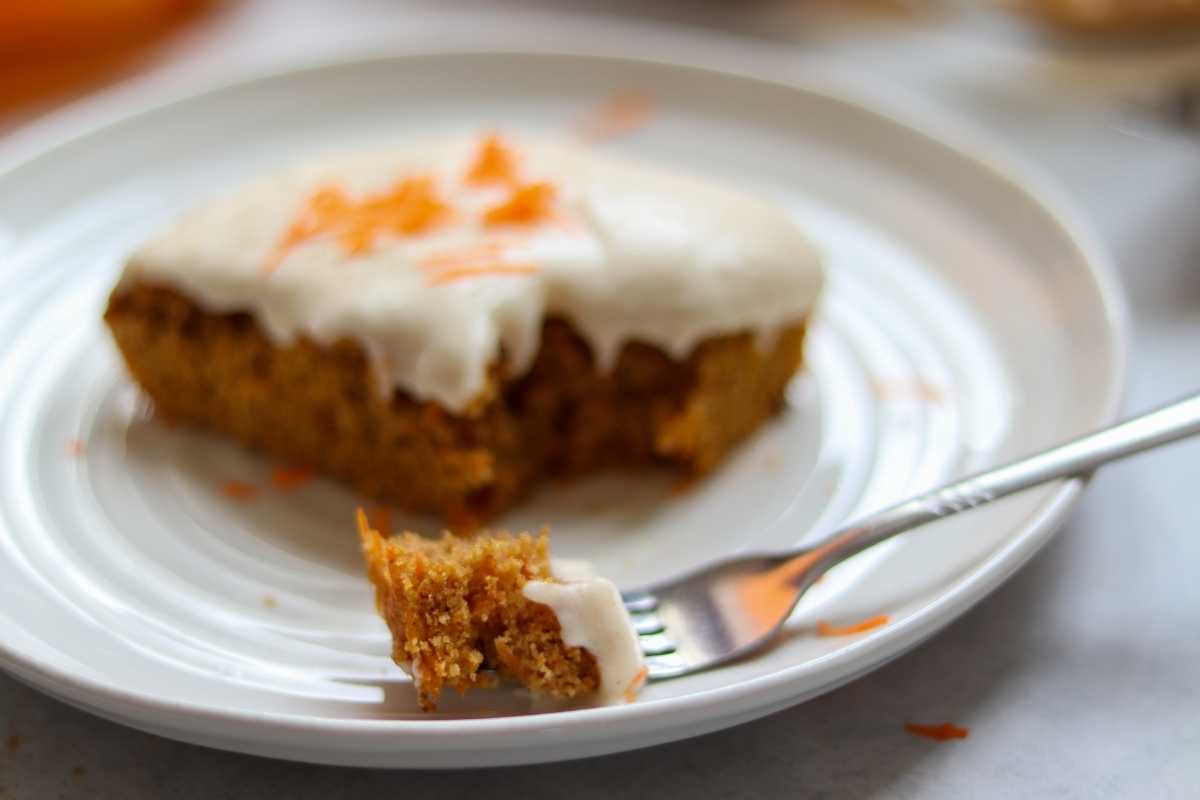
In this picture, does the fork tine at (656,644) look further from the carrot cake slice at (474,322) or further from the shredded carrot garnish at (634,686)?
the carrot cake slice at (474,322)

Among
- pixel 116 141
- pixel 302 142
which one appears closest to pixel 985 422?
pixel 302 142

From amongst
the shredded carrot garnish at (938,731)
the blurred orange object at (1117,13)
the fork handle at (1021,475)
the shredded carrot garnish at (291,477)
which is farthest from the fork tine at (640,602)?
the blurred orange object at (1117,13)

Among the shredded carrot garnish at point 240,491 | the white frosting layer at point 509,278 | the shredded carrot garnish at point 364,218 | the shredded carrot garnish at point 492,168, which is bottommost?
the shredded carrot garnish at point 240,491

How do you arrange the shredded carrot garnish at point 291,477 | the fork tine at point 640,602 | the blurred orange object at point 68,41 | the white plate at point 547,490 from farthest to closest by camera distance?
the blurred orange object at point 68,41 → the shredded carrot garnish at point 291,477 → the fork tine at point 640,602 → the white plate at point 547,490

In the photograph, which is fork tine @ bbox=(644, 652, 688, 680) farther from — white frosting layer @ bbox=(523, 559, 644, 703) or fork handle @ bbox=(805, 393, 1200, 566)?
fork handle @ bbox=(805, 393, 1200, 566)

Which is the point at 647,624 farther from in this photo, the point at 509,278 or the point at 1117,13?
the point at 1117,13

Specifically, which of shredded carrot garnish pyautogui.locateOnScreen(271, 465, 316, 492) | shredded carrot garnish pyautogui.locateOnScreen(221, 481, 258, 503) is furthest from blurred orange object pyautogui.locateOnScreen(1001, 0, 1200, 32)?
shredded carrot garnish pyautogui.locateOnScreen(221, 481, 258, 503)

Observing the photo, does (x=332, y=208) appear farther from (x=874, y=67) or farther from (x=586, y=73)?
(x=874, y=67)
